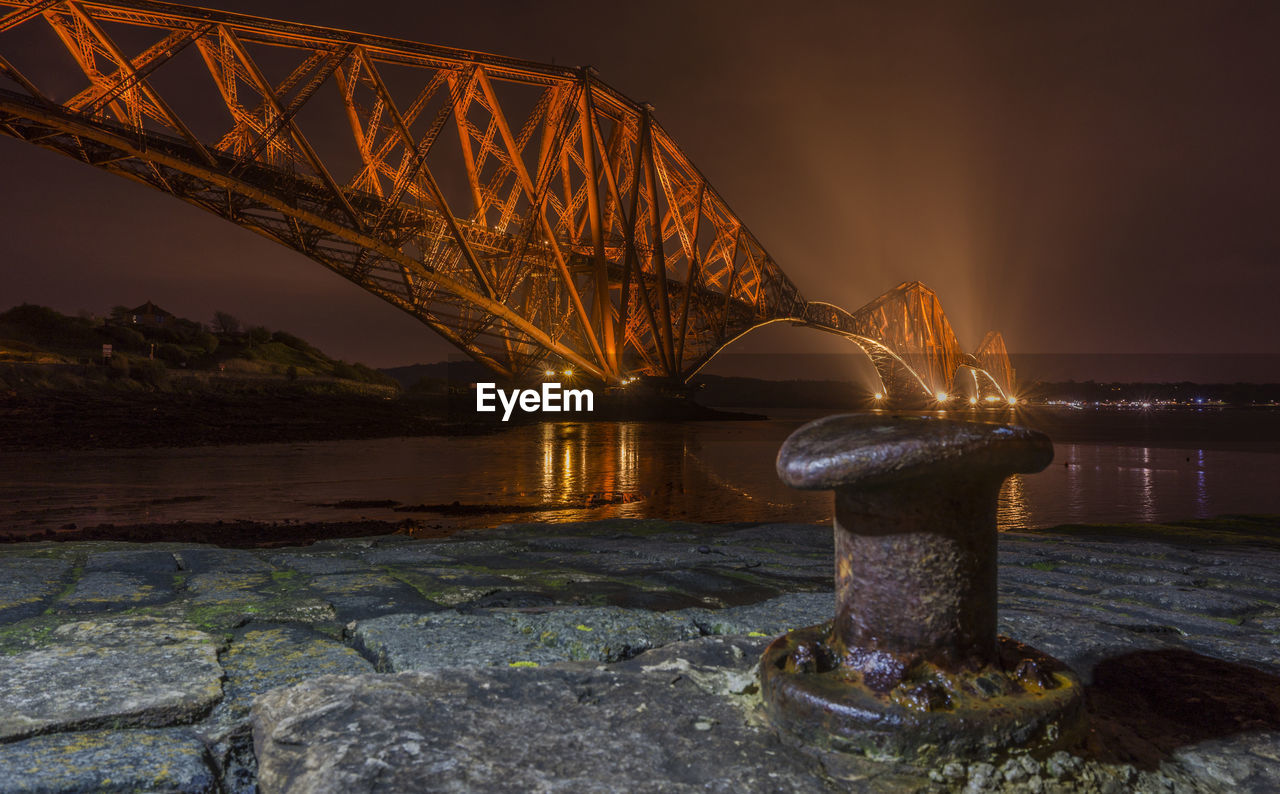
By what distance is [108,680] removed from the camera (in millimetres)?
1670

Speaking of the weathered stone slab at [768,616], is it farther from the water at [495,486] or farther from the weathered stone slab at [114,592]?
the water at [495,486]

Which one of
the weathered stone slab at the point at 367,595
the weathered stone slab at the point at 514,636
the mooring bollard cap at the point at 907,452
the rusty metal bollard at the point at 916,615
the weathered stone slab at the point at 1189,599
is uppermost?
the mooring bollard cap at the point at 907,452

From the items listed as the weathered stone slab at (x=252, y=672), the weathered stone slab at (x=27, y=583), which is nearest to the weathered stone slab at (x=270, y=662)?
the weathered stone slab at (x=252, y=672)

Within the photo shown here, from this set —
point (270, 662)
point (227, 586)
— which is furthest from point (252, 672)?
point (227, 586)

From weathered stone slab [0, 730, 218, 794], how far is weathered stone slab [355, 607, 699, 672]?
1.78ft

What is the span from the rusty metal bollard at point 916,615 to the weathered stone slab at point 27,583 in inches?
95.0

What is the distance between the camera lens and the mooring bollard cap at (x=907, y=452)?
1.37 metres

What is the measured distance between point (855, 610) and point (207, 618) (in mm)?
2007

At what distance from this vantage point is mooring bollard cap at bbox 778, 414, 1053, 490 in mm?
1369

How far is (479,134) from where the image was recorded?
24.9 m

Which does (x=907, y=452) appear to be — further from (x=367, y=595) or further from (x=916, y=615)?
(x=367, y=595)

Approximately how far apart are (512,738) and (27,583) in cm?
246

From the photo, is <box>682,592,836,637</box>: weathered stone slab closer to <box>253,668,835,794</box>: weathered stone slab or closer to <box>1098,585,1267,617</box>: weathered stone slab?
<box>253,668,835,794</box>: weathered stone slab

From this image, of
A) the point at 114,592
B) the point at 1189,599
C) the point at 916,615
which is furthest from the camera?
the point at 1189,599
